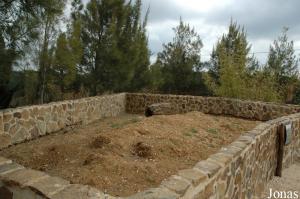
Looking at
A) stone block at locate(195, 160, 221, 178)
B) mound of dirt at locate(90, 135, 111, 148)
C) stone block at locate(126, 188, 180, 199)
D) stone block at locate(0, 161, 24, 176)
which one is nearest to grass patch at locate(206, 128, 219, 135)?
mound of dirt at locate(90, 135, 111, 148)

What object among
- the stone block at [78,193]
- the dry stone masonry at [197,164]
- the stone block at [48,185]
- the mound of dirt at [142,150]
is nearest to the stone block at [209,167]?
the dry stone masonry at [197,164]

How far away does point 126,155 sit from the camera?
15.9ft

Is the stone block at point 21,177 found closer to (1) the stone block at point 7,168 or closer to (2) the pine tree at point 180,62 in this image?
(1) the stone block at point 7,168

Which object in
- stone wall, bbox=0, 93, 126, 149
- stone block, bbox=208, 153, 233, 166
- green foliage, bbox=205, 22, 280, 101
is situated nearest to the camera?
stone block, bbox=208, 153, 233, 166

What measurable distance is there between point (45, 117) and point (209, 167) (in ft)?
18.5

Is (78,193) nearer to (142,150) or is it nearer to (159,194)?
(159,194)

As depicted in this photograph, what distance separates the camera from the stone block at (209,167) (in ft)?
8.43

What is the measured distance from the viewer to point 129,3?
15180 millimetres

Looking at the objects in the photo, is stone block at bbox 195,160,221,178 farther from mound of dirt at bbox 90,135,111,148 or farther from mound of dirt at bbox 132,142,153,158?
mound of dirt at bbox 90,135,111,148

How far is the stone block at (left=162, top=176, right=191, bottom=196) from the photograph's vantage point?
214cm

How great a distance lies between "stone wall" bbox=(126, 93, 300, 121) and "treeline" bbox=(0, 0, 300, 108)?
235cm

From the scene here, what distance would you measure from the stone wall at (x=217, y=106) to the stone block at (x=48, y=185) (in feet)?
31.6

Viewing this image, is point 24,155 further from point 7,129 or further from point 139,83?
point 139,83

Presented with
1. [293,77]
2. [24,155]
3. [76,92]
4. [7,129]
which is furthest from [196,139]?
[293,77]
